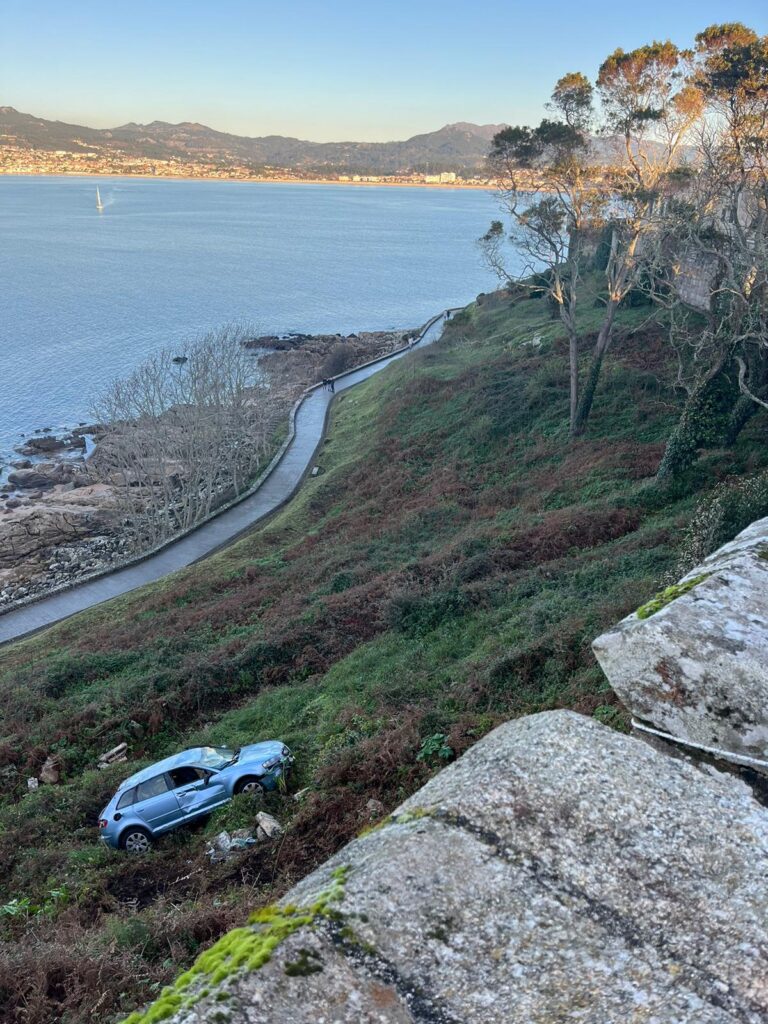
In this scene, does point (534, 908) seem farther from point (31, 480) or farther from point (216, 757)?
point (31, 480)

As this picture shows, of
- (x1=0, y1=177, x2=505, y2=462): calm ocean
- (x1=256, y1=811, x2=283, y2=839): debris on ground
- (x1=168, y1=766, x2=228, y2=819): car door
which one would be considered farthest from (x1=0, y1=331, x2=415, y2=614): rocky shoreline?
(x1=256, y1=811, x2=283, y2=839): debris on ground

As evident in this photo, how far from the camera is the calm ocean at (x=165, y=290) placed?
6725cm

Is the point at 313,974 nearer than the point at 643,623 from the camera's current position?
Yes

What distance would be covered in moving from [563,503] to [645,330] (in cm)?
1887

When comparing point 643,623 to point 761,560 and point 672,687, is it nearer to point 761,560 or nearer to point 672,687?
point 672,687

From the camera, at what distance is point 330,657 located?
623 inches

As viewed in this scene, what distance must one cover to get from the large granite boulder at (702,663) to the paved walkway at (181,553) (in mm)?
24861

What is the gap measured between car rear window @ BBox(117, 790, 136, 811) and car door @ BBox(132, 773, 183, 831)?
Answer: 2.8 inches

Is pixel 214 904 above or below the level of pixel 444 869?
below

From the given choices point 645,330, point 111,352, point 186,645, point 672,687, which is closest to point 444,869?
point 672,687

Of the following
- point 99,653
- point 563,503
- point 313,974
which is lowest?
point 99,653

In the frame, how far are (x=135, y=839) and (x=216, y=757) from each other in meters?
1.63

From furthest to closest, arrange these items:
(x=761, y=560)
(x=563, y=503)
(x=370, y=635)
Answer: (x=563, y=503)
(x=370, y=635)
(x=761, y=560)

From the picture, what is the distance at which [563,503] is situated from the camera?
21750 mm
